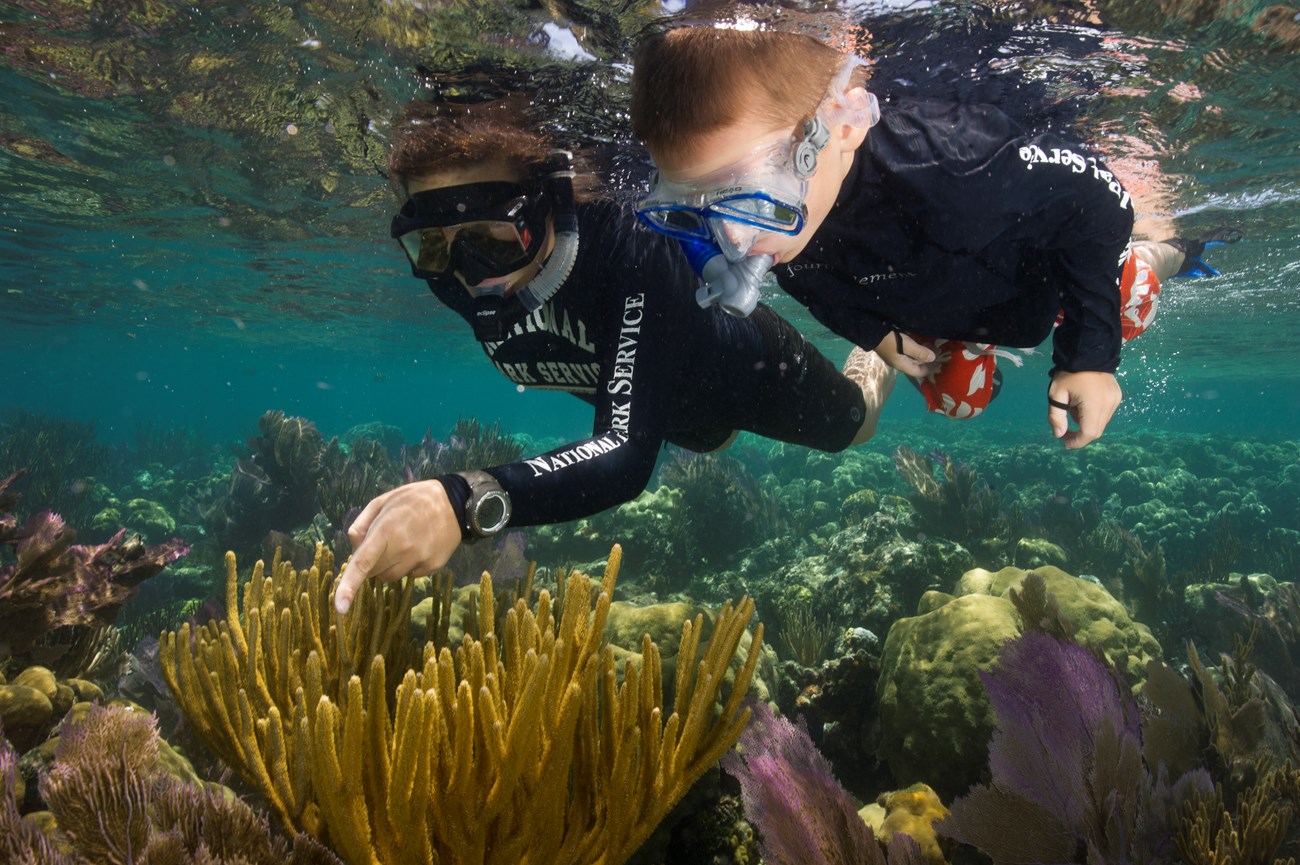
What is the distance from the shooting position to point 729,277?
2.70 meters

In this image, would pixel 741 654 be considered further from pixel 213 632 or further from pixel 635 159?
pixel 635 159

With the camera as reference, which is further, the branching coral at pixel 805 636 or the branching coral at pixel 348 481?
the branching coral at pixel 348 481

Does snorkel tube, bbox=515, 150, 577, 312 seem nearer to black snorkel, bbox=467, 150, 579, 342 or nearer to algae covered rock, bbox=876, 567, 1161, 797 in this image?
black snorkel, bbox=467, 150, 579, 342

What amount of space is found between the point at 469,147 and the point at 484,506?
297 cm

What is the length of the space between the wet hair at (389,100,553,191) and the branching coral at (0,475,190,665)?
3.35 m

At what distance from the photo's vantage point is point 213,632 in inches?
92.4

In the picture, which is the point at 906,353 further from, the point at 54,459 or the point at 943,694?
the point at 54,459

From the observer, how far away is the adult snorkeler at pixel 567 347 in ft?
7.14

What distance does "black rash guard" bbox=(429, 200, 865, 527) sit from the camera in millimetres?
2529

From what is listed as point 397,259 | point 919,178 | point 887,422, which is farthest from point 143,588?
point 887,422

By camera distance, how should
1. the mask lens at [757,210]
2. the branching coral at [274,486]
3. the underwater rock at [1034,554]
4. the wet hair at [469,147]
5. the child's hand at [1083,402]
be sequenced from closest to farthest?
the mask lens at [757,210] < the child's hand at [1083,402] < the wet hair at [469,147] < the underwater rock at [1034,554] < the branching coral at [274,486]

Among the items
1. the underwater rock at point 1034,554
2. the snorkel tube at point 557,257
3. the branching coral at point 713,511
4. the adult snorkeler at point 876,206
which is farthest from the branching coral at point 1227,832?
the branching coral at point 713,511

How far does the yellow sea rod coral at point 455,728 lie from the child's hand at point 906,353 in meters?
2.62

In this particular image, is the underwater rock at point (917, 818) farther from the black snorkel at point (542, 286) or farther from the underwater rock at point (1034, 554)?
the underwater rock at point (1034, 554)
